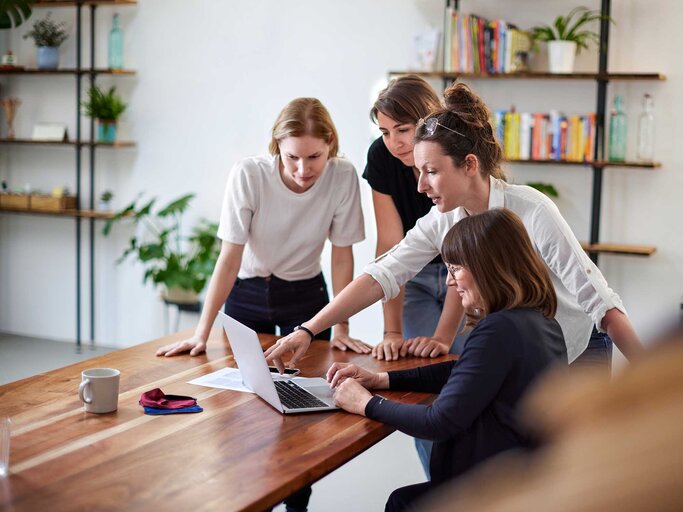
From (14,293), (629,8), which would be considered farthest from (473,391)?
(14,293)

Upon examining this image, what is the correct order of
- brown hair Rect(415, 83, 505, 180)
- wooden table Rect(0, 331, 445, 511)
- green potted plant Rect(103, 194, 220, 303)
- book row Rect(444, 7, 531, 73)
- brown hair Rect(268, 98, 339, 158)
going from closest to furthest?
wooden table Rect(0, 331, 445, 511) → brown hair Rect(415, 83, 505, 180) → brown hair Rect(268, 98, 339, 158) → book row Rect(444, 7, 531, 73) → green potted plant Rect(103, 194, 220, 303)

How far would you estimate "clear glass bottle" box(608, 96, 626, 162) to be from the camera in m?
4.30

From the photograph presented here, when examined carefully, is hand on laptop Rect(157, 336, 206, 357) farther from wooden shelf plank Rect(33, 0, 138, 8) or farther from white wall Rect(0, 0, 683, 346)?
wooden shelf plank Rect(33, 0, 138, 8)

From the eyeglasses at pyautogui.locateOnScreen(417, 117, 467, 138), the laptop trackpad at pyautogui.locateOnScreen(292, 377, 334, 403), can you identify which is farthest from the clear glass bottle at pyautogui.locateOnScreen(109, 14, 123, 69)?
the laptop trackpad at pyautogui.locateOnScreen(292, 377, 334, 403)

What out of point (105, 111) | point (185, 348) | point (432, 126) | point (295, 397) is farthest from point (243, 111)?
point (295, 397)

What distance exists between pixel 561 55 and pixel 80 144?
3.00m

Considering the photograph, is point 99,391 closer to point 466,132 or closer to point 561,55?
point 466,132

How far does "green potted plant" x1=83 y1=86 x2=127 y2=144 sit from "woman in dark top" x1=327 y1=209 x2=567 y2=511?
4.05 metres

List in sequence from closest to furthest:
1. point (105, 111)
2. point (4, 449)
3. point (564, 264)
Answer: point (4, 449)
point (564, 264)
point (105, 111)

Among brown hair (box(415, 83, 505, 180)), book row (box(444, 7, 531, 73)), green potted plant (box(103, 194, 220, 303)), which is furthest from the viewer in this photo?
green potted plant (box(103, 194, 220, 303))

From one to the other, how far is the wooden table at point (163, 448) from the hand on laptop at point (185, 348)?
18 centimetres

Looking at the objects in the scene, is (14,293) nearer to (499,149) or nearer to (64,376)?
(64,376)

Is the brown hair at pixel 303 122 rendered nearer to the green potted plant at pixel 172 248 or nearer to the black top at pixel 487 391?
the black top at pixel 487 391

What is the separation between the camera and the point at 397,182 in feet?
8.96
